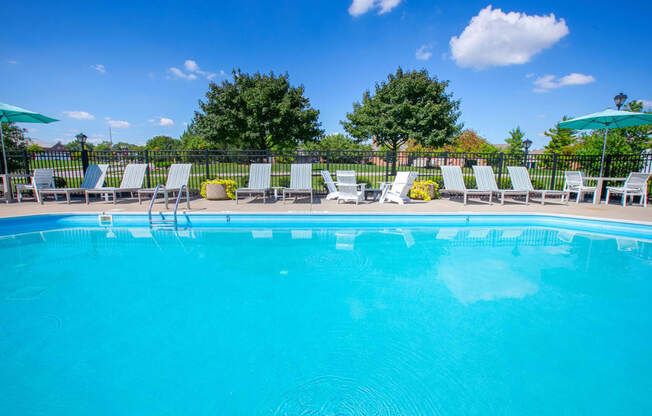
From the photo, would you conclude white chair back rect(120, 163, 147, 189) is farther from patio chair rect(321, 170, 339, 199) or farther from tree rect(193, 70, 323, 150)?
tree rect(193, 70, 323, 150)

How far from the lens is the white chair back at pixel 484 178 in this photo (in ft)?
30.3

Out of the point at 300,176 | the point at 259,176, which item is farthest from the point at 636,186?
the point at 259,176

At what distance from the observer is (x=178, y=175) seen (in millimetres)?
8922

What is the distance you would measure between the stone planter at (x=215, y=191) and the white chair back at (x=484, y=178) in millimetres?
8107

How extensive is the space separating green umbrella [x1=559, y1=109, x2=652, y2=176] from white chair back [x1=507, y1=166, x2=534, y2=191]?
161 cm

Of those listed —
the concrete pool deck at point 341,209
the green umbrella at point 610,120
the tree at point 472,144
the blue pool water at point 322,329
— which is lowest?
the blue pool water at point 322,329

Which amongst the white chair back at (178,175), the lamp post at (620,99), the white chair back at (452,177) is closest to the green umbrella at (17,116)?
the white chair back at (178,175)

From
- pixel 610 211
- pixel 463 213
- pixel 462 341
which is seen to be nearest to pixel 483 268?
pixel 462 341

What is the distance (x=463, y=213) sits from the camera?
7.29 metres

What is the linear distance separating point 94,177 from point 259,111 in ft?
23.4

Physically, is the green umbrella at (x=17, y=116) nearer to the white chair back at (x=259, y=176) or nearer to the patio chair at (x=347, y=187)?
the white chair back at (x=259, y=176)

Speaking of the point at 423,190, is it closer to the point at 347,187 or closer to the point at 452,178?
the point at 452,178

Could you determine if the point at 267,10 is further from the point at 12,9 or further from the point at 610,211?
the point at 610,211

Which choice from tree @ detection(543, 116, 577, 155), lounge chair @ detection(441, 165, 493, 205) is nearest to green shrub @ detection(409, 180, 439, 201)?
lounge chair @ detection(441, 165, 493, 205)
